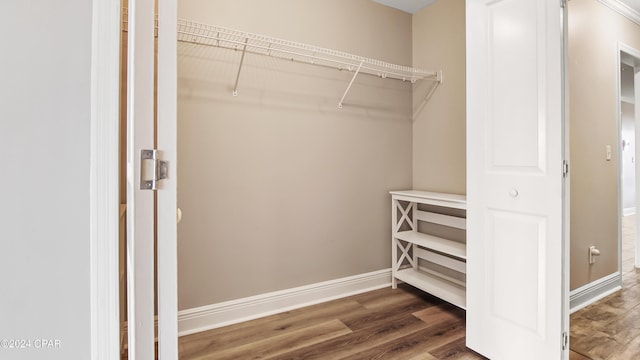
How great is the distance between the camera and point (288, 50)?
2.30 meters

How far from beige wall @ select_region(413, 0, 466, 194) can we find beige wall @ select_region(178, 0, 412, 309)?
0.38 ft

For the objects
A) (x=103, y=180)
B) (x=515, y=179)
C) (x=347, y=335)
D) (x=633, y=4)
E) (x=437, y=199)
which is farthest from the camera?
(x=633, y=4)

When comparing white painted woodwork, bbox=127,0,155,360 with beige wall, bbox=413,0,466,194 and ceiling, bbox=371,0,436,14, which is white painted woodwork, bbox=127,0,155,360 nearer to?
beige wall, bbox=413,0,466,194

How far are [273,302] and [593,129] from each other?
289 cm

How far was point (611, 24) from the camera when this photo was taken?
2504 millimetres

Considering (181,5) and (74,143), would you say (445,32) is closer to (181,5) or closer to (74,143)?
(181,5)

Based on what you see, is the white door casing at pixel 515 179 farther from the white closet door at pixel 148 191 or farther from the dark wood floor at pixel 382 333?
the white closet door at pixel 148 191

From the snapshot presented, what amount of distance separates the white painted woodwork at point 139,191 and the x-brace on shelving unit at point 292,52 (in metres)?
1.36

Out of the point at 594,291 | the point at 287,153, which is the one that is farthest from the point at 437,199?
the point at 594,291

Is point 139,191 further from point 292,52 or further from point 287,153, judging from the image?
point 292,52

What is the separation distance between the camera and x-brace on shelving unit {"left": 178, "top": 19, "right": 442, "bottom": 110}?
6.41 feet

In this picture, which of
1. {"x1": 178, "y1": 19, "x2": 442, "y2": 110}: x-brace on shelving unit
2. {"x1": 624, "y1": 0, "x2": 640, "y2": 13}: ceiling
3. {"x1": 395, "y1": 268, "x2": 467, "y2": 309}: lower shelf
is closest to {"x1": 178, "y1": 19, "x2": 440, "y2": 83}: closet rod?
{"x1": 178, "y1": 19, "x2": 442, "y2": 110}: x-brace on shelving unit

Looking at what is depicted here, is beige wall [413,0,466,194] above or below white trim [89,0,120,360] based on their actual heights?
above

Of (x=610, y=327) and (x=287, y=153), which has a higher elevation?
(x=287, y=153)
